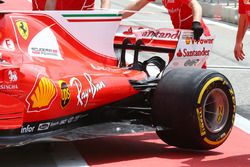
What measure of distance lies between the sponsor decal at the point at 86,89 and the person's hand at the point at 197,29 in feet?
4.48

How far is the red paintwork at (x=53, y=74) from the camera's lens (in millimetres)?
5547

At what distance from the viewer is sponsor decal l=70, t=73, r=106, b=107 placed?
5984 mm

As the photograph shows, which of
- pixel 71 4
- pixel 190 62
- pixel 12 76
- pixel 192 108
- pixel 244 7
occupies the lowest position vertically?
pixel 192 108


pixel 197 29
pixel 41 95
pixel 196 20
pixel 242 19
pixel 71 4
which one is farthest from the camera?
pixel 71 4

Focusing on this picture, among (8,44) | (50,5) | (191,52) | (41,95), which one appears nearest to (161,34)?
(191,52)

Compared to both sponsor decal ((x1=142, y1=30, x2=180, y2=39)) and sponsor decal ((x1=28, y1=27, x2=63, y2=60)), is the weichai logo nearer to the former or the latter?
sponsor decal ((x1=142, y1=30, x2=180, y2=39))

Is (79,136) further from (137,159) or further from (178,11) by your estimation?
(178,11)

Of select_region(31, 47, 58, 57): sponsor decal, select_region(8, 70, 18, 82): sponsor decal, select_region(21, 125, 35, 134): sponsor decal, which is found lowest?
select_region(21, 125, 35, 134): sponsor decal

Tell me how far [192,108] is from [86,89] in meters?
0.93

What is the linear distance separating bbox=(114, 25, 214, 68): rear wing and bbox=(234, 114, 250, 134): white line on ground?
104 cm

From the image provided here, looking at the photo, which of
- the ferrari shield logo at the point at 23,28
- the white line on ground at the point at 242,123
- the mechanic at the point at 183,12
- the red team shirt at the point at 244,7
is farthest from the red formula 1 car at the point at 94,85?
the white line on ground at the point at 242,123

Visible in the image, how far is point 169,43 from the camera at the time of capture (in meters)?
7.26

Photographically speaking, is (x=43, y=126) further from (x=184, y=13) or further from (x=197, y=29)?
(x=184, y=13)

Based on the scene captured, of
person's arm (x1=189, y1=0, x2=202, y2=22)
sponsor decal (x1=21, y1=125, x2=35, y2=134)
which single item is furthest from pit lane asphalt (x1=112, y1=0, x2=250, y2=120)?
sponsor decal (x1=21, y1=125, x2=35, y2=134)
